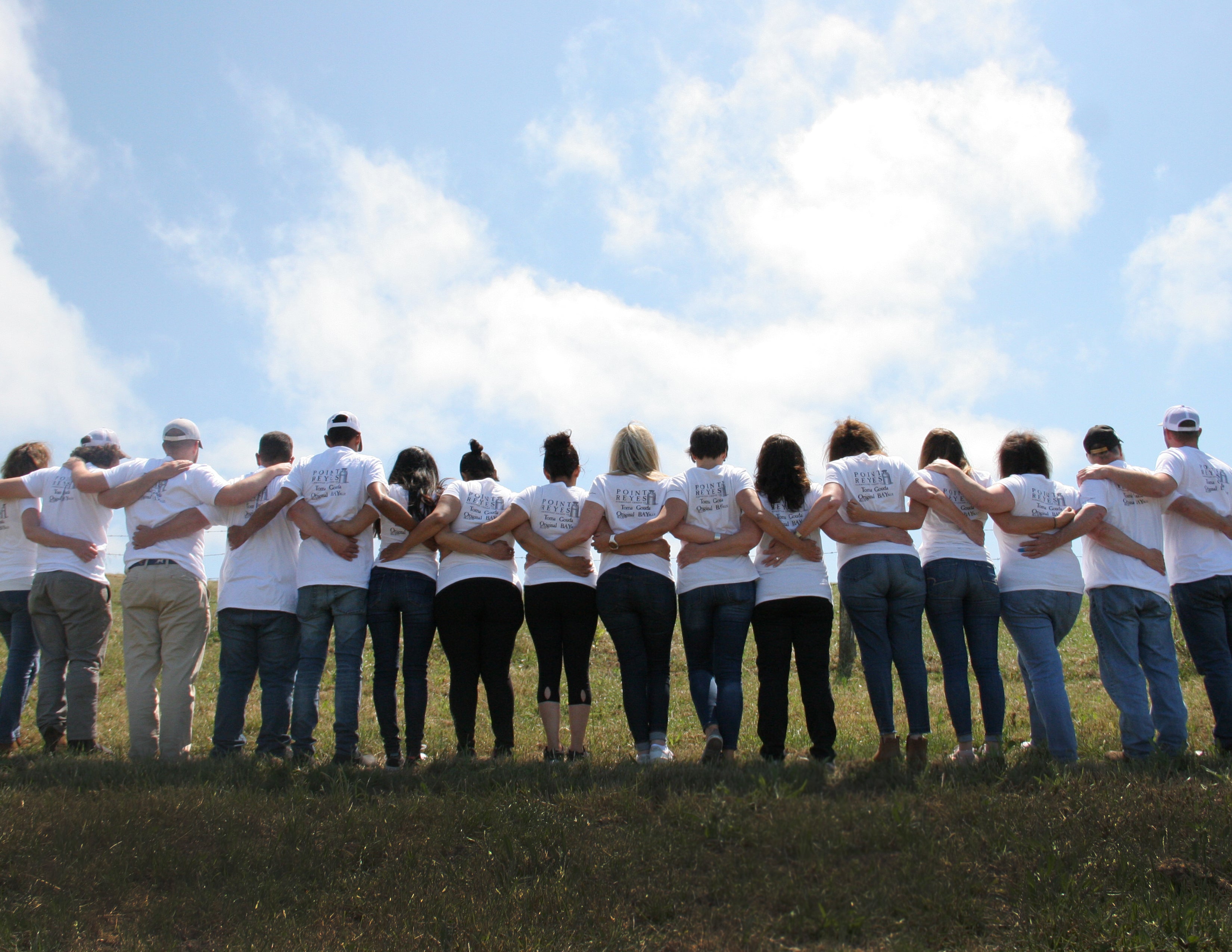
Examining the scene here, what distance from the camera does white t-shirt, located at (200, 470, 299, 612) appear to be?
6605mm

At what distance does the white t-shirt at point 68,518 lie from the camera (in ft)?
23.7

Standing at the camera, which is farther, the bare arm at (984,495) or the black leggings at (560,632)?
the black leggings at (560,632)

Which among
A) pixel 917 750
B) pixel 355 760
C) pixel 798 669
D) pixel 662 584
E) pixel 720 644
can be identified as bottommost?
pixel 917 750

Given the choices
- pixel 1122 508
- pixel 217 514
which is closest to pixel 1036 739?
pixel 1122 508

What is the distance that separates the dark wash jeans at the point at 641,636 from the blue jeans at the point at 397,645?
4.46 feet

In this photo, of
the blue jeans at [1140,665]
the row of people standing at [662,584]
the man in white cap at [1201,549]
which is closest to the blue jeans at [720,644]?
the row of people standing at [662,584]

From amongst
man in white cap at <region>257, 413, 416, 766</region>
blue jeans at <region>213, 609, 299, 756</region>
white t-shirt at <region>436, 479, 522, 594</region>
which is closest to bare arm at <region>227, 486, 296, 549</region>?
man in white cap at <region>257, 413, 416, 766</region>

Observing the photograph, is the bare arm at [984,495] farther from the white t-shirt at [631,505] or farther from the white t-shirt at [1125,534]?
the white t-shirt at [631,505]

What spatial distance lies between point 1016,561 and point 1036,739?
4.63 feet

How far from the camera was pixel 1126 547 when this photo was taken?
6371 mm

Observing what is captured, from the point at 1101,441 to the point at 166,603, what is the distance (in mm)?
7084

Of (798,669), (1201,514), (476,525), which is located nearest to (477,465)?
(476,525)

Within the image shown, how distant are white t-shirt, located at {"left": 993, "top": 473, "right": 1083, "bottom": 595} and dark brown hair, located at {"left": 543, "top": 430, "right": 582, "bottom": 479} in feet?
10.2

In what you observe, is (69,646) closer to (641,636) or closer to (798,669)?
(641,636)
